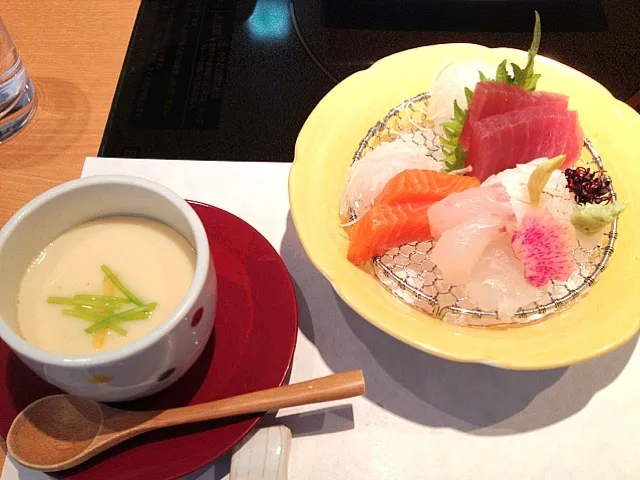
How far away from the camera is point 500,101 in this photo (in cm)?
107

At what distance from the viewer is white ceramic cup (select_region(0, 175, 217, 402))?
26.3 inches

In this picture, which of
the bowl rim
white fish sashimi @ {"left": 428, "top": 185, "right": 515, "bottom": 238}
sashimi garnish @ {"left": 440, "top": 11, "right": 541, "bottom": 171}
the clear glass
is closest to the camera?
the bowl rim

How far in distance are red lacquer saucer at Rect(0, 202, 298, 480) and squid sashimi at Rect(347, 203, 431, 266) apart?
140 millimetres

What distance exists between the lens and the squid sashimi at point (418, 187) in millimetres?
1002

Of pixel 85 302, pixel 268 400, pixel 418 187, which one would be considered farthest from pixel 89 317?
pixel 418 187

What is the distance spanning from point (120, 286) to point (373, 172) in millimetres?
499

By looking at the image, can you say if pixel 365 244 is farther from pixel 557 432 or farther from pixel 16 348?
Result: pixel 16 348

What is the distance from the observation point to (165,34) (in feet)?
5.19

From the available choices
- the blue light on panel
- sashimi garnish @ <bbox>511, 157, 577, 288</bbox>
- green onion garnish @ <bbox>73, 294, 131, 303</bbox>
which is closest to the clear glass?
the blue light on panel

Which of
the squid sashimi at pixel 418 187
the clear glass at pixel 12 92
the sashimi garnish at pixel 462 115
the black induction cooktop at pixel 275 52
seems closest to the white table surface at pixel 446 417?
the squid sashimi at pixel 418 187

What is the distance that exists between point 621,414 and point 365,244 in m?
0.49

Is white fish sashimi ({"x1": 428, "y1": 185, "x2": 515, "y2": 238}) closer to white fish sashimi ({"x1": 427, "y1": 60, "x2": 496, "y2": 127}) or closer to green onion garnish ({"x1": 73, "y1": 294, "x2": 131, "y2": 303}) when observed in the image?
white fish sashimi ({"x1": 427, "y1": 60, "x2": 496, "y2": 127})

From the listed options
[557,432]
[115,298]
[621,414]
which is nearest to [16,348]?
[115,298]

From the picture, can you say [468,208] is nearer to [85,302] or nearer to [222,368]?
[222,368]
